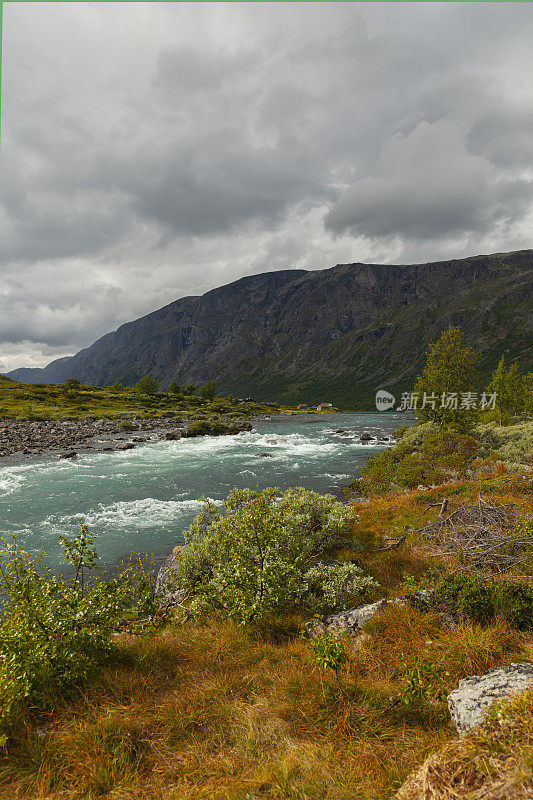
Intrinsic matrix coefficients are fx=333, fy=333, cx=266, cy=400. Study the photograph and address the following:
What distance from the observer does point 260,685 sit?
226 inches

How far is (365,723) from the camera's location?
4746 mm

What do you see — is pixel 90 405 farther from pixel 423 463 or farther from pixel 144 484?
pixel 423 463

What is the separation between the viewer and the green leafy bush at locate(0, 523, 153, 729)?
4.95m

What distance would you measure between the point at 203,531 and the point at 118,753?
29.5ft

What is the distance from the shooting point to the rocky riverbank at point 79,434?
163 feet

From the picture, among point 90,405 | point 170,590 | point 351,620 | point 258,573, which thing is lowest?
point 170,590

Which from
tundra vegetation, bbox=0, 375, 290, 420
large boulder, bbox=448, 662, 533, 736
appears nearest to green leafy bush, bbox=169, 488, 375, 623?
large boulder, bbox=448, 662, 533, 736

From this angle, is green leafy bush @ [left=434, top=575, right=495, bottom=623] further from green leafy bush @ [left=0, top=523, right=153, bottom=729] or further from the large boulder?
green leafy bush @ [left=0, top=523, right=153, bottom=729]

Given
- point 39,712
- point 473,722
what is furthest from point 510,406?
point 39,712

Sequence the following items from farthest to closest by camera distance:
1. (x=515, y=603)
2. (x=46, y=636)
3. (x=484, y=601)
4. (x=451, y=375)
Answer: (x=451, y=375), (x=484, y=601), (x=515, y=603), (x=46, y=636)

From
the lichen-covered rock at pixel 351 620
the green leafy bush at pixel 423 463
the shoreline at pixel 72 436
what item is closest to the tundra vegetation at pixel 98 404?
the shoreline at pixel 72 436

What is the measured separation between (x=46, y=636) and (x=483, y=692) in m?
6.60

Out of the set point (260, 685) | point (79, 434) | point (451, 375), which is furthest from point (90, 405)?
point (260, 685)

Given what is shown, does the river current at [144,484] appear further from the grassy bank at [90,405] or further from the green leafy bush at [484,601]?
the grassy bank at [90,405]
